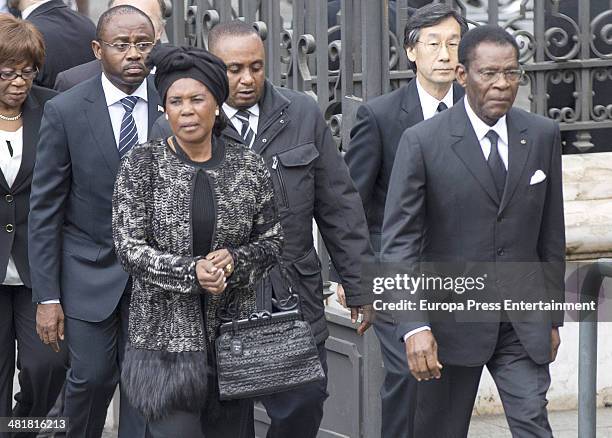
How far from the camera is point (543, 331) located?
6.09m

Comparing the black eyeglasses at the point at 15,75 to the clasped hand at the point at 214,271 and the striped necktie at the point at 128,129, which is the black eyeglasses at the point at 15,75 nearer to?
the striped necktie at the point at 128,129

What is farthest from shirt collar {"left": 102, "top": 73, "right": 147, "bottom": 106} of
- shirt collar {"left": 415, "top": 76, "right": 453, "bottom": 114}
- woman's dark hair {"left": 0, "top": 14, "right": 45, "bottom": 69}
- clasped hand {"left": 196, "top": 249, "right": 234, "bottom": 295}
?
clasped hand {"left": 196, "top": 249, "right": 234, "bottom": 295}

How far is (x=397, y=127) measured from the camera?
23.1 ft

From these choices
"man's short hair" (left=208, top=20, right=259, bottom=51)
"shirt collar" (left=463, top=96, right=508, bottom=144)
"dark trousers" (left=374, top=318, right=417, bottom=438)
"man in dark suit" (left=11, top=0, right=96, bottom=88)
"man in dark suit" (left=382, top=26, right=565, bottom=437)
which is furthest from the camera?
"man in dark suit" (left=11, top=0, right=96, bottom=88)

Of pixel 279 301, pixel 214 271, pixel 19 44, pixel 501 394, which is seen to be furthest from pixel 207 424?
pixel 19 44

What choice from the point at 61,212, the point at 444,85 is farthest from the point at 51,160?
the point at 444,85

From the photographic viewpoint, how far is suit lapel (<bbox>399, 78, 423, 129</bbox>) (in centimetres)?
704

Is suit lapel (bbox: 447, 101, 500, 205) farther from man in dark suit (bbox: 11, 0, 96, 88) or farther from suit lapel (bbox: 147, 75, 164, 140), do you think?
man in dark suit (bbox: 11, 0, 96, 88)

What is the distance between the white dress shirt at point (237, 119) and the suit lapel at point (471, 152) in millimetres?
825

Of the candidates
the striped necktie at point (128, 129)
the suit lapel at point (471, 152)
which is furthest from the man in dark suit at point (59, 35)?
the suit lapel at point (471, 152)

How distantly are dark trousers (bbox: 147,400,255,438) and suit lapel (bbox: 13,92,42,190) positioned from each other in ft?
5.07

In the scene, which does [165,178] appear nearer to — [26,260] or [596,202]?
[26,260]

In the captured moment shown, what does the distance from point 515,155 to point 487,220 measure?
27 cm

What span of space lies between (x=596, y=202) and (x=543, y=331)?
2226 millimetres
